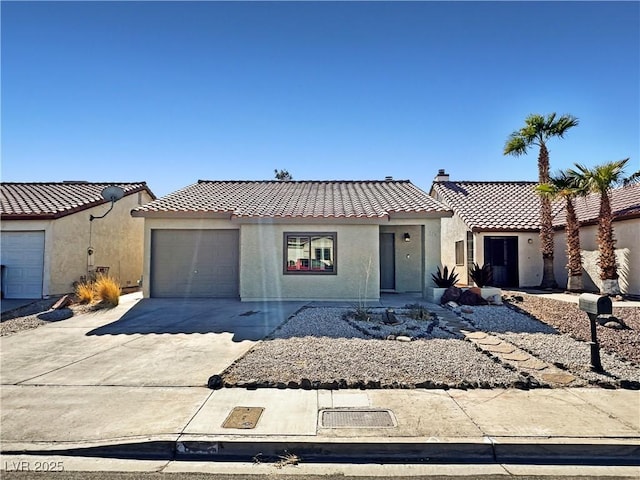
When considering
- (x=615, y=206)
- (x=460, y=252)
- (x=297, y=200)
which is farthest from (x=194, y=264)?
(x=615, y=206)

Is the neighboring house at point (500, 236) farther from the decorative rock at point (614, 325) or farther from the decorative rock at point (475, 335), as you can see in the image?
the decorative rock at point (475, 335)

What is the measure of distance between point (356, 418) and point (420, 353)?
2761 mm

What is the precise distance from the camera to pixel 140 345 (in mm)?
7875

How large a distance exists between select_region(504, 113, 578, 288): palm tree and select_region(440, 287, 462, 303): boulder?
5.79 meters

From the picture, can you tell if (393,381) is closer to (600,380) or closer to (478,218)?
(600,380)

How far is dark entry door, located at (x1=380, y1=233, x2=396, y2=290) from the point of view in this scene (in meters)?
16.2

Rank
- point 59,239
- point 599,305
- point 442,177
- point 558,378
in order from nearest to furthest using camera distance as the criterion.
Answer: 1. point 558,378
2. point 599,305
3. point 59,239
4. point 442,177

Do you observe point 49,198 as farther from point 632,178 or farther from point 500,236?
point 632,178

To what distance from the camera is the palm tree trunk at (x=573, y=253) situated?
14.2 metres

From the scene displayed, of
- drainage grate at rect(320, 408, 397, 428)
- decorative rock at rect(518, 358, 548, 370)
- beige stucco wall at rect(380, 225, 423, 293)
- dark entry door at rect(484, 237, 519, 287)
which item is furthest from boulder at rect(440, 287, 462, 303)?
drainage grate at rect(320, 408, 397, 428)

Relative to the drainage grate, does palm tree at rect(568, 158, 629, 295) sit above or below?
above

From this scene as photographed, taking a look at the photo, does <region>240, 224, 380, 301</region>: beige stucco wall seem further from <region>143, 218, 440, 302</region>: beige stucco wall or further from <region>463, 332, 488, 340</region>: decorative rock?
<region>463, 332, 488, 340</region>: decorative rock

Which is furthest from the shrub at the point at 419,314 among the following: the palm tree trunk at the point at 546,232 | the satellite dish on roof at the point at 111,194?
the satellite dish on roof at the point at 111,194

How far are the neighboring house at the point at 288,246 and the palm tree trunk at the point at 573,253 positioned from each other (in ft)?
15.7
